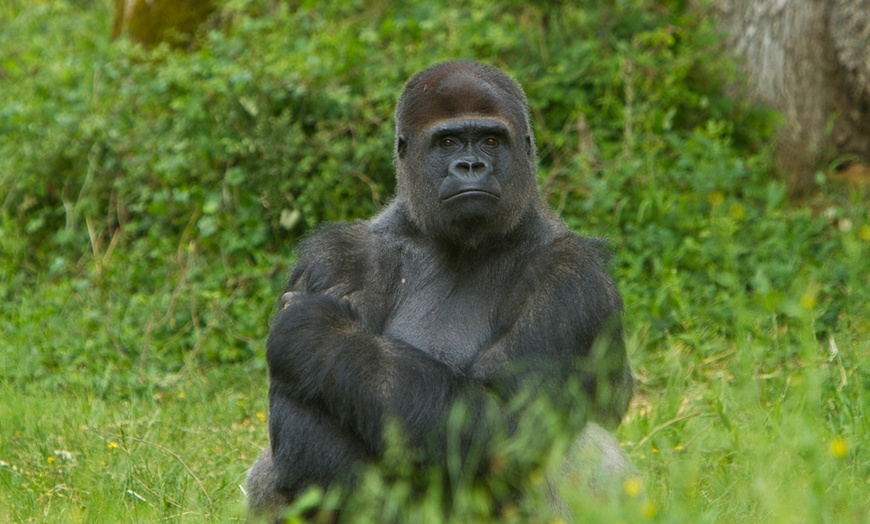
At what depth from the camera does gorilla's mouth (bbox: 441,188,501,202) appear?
3641 mm

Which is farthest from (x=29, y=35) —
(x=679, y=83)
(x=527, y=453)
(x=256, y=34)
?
(x=527, y=453)

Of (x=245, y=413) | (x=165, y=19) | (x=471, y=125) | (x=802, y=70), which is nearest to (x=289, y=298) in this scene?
(x=471, y=125)

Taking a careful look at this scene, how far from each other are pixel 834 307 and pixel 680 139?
4.61ft

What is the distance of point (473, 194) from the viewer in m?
3.64

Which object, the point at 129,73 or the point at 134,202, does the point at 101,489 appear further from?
the point at 129,73

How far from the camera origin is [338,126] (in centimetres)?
639

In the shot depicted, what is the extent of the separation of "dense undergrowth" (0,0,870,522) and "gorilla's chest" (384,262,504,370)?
3.08 ft

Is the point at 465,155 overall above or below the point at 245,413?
above

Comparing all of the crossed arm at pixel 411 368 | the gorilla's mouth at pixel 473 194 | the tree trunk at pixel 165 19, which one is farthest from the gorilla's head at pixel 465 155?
the tree trunk at pixel 165 19

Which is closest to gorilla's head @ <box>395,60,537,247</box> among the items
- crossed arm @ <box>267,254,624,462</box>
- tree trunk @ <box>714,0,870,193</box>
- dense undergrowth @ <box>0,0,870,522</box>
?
crossed arm @ <box>267,254,624,462</box>

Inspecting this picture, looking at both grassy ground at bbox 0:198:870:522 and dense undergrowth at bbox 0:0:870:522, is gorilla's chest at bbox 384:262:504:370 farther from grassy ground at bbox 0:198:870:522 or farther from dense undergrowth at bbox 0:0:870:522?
dense undergrowth at bbox 0:0:870:522

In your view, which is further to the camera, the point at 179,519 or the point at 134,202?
the point at 134,202

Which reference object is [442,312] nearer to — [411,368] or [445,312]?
[445,312]

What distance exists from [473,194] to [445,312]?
367mm
